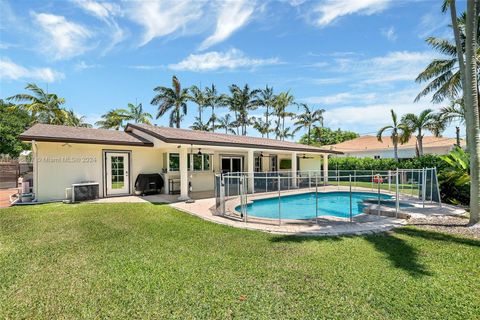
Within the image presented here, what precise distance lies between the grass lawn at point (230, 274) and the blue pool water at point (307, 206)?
4208 mm

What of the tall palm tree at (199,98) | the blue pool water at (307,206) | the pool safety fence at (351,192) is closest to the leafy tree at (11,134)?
the tall palm tree at (199,98)

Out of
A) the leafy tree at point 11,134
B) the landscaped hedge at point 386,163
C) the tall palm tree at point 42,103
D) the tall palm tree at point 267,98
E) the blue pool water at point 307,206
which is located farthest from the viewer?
the tall palm tree at point 267,98

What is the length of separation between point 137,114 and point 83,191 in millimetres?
23950

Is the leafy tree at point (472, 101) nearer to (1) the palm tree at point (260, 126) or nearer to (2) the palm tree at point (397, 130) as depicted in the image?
(2) the palm tree at point (397, 130)

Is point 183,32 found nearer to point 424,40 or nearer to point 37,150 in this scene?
point 37,150

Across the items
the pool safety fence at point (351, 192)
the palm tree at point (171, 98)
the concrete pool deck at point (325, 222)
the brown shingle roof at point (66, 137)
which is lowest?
the concrete pool deck at point (325, 222)

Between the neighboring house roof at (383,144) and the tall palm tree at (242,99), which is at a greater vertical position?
the tall palm tree at (242,99)

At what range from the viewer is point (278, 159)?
77.2ft

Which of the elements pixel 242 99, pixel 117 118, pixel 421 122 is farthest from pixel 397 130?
pixel 117 118

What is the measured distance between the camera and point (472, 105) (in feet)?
23.4

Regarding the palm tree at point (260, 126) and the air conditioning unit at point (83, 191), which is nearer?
the air conditioning unit at point (83, 191)

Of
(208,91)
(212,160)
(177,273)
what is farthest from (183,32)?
(208,91)

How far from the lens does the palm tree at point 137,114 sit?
32.6 m

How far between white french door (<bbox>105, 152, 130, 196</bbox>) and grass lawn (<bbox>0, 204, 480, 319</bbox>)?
5.85m
